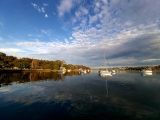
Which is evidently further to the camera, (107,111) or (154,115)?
(107,111)

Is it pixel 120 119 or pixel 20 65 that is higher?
pixel 20 65

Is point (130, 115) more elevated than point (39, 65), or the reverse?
point (39, 65)

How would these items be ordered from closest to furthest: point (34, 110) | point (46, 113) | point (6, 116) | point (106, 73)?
point (6, 116) < point (46, 113) < point (34, 110) < point (106, 73)

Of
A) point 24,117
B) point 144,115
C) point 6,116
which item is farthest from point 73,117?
point 144,115

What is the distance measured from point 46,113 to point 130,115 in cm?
1062

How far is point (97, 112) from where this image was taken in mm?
14250

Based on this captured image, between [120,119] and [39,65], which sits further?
[39,65]

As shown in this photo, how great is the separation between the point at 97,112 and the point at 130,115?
4077mm

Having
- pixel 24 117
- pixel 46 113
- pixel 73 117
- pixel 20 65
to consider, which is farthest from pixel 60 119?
pixel 20 65

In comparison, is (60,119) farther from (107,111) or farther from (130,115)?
(130,115)

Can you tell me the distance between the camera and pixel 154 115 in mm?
13578

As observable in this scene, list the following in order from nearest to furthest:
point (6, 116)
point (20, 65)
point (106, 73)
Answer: point (6, 116) → point (106, 73) → point (20, 65)

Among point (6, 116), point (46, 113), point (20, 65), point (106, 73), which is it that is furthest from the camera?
point (20, 65)

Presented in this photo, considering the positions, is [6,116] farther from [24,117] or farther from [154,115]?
[154,115]
